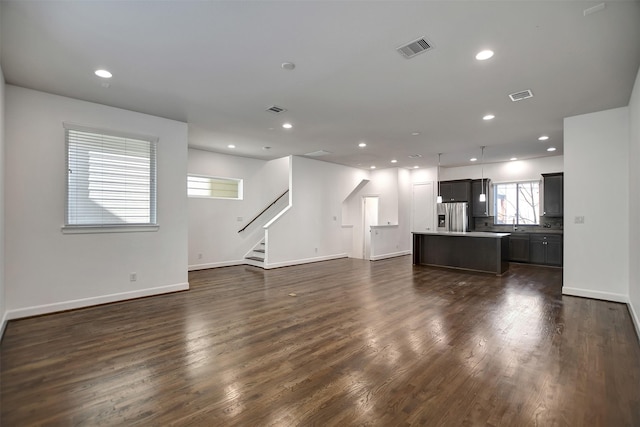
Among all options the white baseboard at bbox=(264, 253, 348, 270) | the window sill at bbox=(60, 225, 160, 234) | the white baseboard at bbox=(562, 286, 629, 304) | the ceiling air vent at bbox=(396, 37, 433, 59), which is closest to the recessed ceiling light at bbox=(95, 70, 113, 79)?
the window sill at bbox=(60, 225, 160, 234)

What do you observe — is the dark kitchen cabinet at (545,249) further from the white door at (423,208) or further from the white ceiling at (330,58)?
the white ceiling at (330,58)

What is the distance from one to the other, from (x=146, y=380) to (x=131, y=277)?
287 cm

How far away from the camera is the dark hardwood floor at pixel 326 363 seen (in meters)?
2.00

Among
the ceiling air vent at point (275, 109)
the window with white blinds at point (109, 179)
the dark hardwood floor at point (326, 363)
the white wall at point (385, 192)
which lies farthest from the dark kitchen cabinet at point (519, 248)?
the window with white blinds at point (109, 179)

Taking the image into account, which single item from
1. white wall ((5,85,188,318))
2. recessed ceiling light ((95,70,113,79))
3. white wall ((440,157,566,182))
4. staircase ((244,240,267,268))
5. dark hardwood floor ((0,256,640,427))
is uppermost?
recessed ceiling light ((95,70,113,79))

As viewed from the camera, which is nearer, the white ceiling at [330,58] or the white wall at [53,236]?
the white ceiling at [330,58]

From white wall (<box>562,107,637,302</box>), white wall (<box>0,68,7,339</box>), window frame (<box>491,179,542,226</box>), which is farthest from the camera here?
window frame (<box>491,179,542,226</box>)

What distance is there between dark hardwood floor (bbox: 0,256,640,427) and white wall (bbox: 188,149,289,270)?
2.93 metres

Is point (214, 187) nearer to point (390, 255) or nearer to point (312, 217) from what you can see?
point (312, 217)

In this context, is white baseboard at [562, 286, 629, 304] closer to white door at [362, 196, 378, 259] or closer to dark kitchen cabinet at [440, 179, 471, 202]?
dark kitchen cabinet at [440, 179, 471, 202]

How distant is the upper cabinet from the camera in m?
7.87

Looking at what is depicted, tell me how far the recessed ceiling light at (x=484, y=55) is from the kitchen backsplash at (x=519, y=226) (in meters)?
7.26

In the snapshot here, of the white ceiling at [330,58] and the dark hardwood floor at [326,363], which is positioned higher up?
the white ceiling at [330,58]

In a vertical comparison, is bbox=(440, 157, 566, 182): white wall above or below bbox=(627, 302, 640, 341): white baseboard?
above
